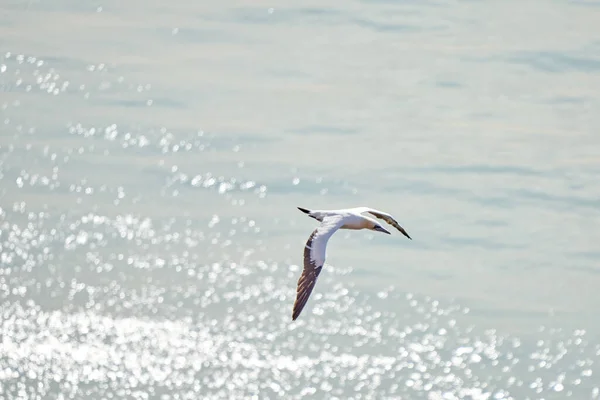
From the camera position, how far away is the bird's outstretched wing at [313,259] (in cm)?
2547

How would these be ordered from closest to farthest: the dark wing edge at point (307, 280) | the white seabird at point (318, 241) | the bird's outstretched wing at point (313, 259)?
the dark wing edge at point (307, 280) → the bird's outstretched wing at point (313, 259) → the white seabird at point (318, 241)

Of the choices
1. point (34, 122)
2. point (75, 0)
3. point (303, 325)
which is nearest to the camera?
point (303, 325)

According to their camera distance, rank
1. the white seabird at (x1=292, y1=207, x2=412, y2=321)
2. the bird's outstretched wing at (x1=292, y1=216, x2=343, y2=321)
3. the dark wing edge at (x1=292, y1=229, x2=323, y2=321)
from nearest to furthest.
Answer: the dark wing edge at (x1=292, y1=229, x2=323, y2=321)
the bird's outstretched wing at (x1=292, y1=216, x2=343, y2=321)
the white seabird at (x1=292, y1=207, x2=412, y2=321)

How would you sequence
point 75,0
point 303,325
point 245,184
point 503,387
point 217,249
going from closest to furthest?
point 503,387 → point 303,325 → point 217,249 → point 245,184 → point 75,0

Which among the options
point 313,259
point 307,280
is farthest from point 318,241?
point 307,280

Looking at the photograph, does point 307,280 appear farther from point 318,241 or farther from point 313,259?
point 318,241

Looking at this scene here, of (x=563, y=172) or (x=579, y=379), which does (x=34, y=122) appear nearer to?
(x=563, y=172)

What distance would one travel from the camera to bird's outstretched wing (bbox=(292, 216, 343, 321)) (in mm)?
25473

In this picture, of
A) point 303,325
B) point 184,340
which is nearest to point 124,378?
point 184,340

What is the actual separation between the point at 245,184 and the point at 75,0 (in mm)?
32846

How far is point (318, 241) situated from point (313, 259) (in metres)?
0.85

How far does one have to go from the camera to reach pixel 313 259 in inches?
1058

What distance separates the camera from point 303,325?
5316 centimetres

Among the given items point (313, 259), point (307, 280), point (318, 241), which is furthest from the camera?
point (318, 241)
